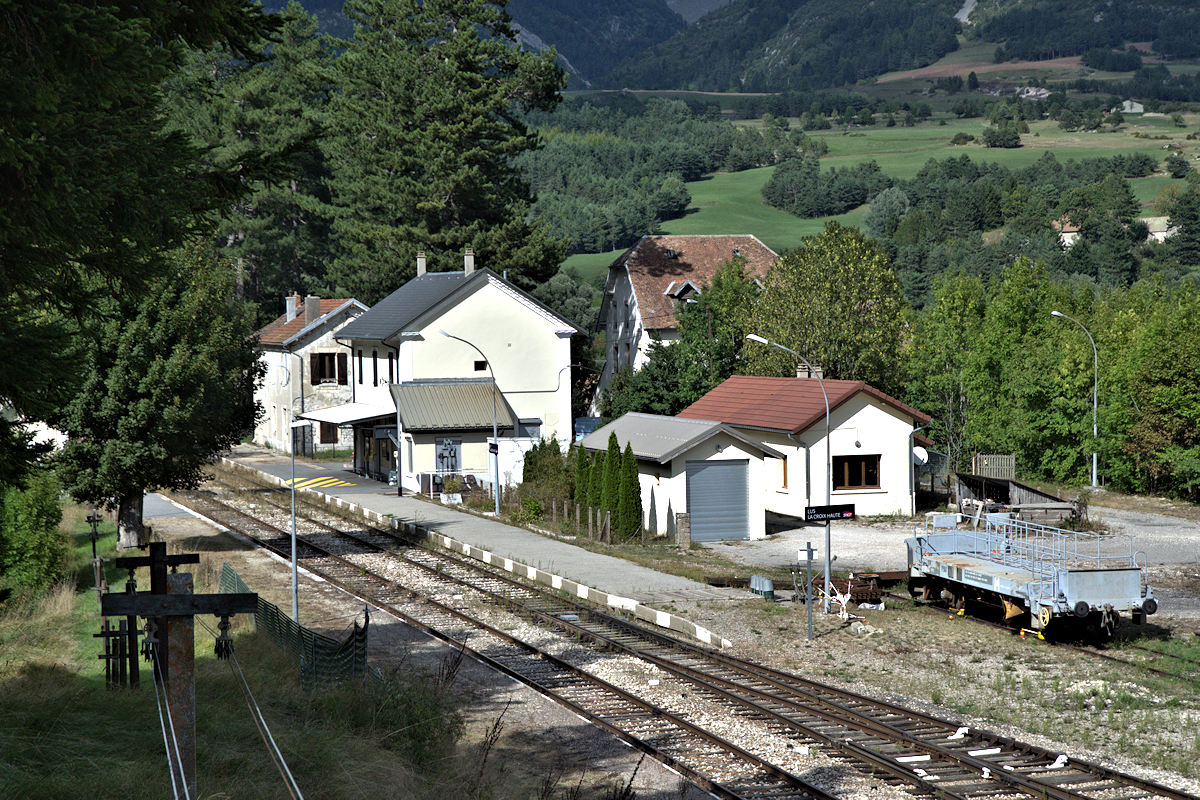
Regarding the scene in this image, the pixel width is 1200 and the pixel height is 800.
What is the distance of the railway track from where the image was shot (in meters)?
13.5

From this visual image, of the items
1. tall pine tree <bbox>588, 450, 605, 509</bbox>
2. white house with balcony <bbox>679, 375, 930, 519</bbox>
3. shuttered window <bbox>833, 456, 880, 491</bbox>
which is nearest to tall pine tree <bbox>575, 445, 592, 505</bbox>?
tall pine tree <bbox>588, 450, 605, 509</bbox>

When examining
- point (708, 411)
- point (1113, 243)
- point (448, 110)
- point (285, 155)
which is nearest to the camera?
point (285, 155)

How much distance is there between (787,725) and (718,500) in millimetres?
19320

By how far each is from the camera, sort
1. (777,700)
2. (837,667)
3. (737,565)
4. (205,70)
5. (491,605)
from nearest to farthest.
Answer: (777,700) → (837,667) → (491,605) → (737,565) → (205,70)

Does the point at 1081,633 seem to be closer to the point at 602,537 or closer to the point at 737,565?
the point at 737,565

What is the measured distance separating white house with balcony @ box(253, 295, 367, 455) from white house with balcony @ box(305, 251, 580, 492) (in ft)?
25.2

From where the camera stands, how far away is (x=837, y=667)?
19688 millimetres

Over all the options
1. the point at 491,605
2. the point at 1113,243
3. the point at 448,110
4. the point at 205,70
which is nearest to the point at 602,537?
the point at 491,605

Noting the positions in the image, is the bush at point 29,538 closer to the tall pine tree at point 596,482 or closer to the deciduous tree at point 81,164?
the deciduous tree at point 81,164

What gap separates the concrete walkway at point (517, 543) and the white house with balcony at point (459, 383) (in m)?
1.73

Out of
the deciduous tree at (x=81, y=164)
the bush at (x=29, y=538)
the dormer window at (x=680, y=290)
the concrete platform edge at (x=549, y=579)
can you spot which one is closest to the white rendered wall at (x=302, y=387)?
the concrete platform edge at (x=549, y=579)

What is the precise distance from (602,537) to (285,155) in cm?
2363

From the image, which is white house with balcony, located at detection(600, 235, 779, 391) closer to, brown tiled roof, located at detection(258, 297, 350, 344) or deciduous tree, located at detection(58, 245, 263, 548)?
brown tiled roof, located at detection(258, 297, 350, 344)

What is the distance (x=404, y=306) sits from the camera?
5275cm
